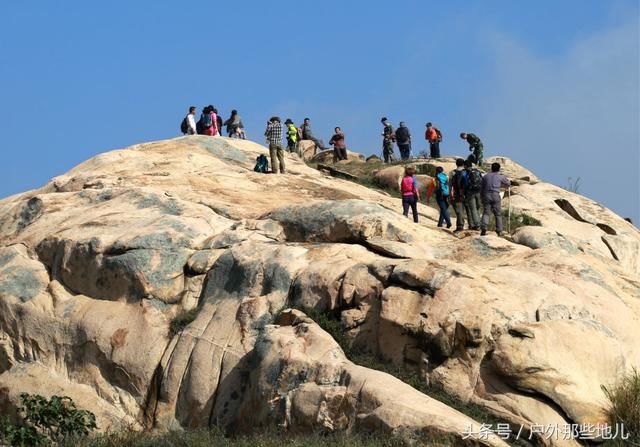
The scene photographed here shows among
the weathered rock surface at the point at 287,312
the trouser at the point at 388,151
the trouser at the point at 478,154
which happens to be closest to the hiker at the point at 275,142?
the weathered rock surface at the point at 287,312

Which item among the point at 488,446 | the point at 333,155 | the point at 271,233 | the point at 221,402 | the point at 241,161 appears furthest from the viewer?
the point at 333,155

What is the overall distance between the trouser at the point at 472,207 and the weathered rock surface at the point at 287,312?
0.98 metres

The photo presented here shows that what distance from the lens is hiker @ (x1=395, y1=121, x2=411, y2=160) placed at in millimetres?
36656

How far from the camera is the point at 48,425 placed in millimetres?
16172

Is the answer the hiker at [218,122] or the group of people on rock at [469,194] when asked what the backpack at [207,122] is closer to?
the hiker at [218,122]

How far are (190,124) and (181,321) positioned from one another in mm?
12498

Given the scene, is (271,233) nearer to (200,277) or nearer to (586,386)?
(200,277)

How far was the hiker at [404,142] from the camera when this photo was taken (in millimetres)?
36656

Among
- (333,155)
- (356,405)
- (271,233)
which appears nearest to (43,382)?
(271,233)

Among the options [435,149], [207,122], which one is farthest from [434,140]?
[207,122]

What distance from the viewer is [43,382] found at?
18.2 metres

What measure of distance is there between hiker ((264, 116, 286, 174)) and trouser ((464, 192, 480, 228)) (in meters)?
5.24

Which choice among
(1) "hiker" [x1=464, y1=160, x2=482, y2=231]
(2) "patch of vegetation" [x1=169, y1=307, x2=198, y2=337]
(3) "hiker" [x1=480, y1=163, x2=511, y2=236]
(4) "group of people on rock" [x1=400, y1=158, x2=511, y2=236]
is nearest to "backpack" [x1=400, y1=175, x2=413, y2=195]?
(4) "group of people on rock" [x1=400, y1=158, x2=511, y2=236]

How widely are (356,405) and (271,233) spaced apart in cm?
586
